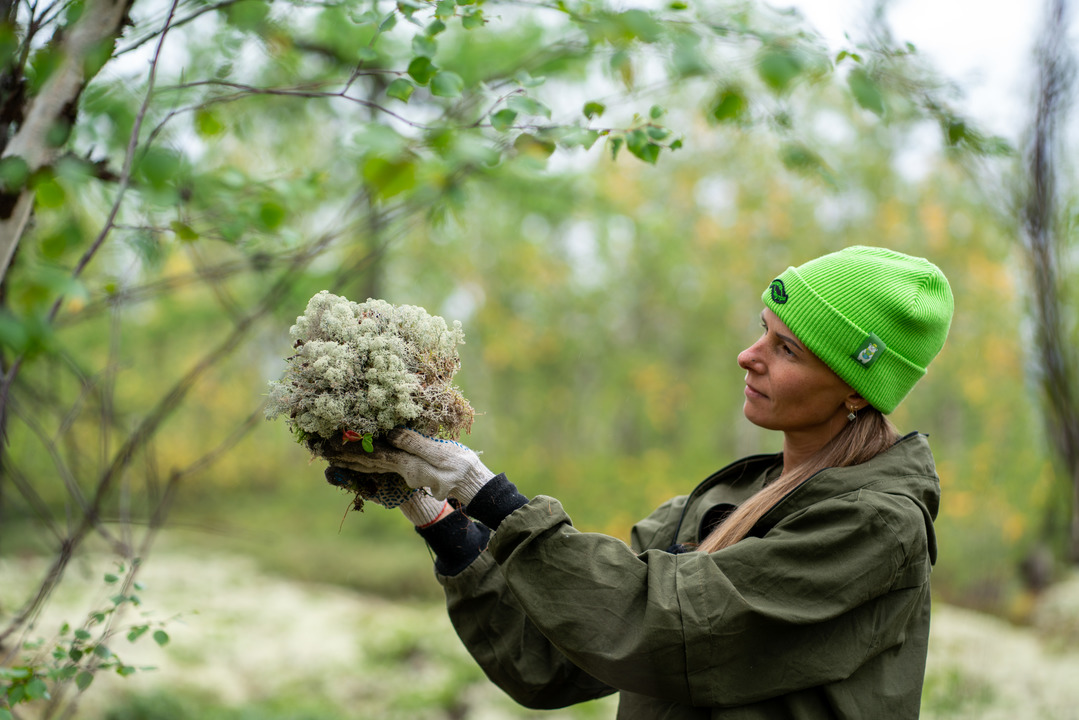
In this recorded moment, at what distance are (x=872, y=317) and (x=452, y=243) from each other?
Result: 12.8 metres

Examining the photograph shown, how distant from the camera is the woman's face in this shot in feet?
5.93

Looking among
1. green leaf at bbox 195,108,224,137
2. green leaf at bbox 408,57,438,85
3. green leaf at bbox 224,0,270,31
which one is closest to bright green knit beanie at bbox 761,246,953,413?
green leaf at bbox 408,57,438,85

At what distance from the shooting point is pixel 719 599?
1449 millimetres

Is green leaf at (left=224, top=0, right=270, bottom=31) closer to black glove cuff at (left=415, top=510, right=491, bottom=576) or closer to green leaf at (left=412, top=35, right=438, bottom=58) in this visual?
green leaf at (left=412, top=35, right=438, bottom=58)

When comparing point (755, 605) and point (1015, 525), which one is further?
point (1015, 525)

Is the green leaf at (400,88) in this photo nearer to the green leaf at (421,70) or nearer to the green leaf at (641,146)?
the green leaf at (421,70)

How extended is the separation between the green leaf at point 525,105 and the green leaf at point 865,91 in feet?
2.30

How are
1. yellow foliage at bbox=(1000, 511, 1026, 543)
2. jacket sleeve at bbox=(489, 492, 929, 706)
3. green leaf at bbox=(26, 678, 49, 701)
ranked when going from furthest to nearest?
yellow foliage at bbox=(1000, 511, 1026, 543) → green leaf at bbox=(26, 678, 49, 701) → jacket sleeve at bbox=(489, 492, 929, 706)

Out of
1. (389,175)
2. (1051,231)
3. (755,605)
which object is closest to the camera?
(389,175)

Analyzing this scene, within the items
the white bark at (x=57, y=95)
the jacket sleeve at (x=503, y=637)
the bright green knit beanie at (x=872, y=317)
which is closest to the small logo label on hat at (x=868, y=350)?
the bright green knit beanie at (x=872, y=317)

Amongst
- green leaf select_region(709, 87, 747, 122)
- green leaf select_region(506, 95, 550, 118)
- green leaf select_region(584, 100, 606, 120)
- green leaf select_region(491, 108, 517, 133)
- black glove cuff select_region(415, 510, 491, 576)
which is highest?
green leaf select_region(506, 95, 550, 118)

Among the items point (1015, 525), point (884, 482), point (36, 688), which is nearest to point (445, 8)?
point (884, 482)

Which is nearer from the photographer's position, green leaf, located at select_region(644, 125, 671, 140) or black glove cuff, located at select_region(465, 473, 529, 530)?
black glove cuff, located at select_region(465, 473, 529, 530)

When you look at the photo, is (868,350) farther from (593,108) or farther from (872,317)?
(593,108)
